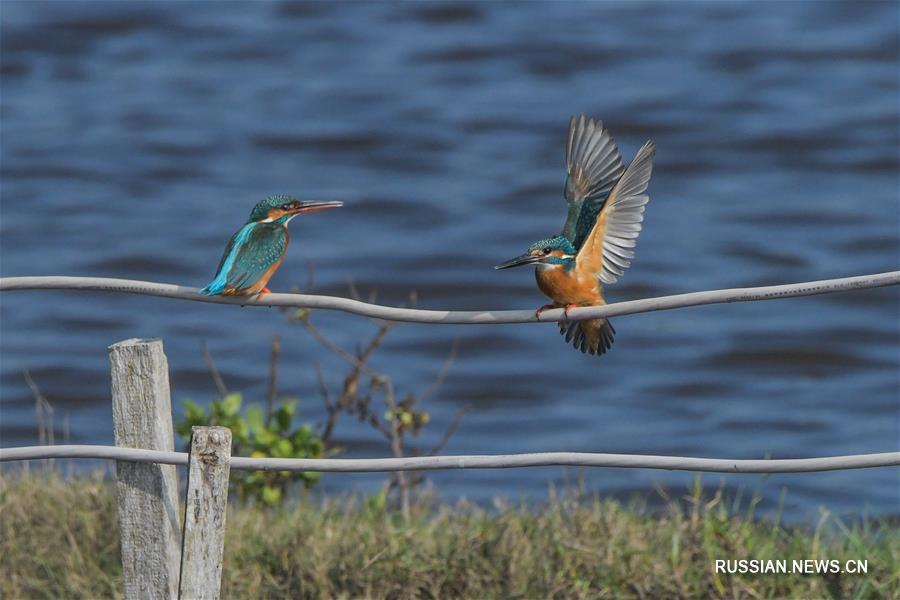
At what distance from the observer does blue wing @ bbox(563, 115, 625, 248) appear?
4.39 m

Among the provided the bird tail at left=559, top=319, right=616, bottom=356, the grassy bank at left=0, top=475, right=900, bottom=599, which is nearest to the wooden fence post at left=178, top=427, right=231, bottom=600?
the bird tail at left=559, top=319, right=616, bottom=356

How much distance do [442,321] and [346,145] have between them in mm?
11812

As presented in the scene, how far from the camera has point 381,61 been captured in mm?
17766

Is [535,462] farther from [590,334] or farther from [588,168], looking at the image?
[588,168]

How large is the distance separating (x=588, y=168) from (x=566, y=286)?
1.64 feet

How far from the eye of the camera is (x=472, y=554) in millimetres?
5121

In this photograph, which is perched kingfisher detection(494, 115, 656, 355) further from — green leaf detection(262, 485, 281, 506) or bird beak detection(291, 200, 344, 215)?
green leaf detection(262, 485, 281, 506)

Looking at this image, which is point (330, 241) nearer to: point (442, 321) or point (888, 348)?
point (888, 348)

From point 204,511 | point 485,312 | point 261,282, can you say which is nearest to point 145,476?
point 204,511

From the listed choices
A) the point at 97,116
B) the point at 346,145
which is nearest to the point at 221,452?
the point at 346,145

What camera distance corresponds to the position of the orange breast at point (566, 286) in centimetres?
409

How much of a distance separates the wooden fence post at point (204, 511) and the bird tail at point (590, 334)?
103 centimetres

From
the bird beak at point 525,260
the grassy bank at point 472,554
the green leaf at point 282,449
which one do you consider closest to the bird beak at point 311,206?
the bird beak at point 525,260

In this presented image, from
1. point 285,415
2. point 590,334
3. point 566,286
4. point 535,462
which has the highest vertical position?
point 566,286
